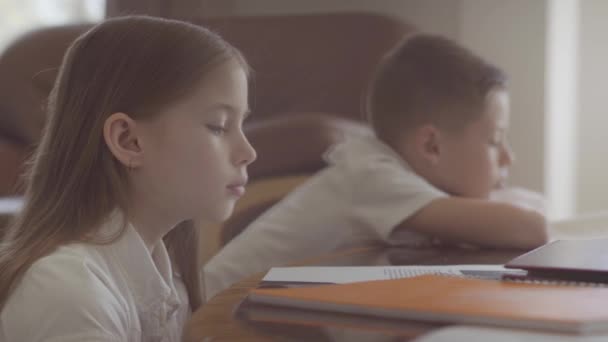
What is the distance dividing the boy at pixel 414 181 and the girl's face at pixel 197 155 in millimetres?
436

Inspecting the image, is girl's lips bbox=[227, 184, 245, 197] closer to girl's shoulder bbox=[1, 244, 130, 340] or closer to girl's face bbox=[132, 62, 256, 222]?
girl's face bbox=[132, 62, 256, 222]

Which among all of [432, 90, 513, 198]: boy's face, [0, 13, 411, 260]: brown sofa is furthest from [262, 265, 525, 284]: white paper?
[0, 13, 411, 260]: brown sofa

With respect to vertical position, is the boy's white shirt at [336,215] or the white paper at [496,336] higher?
the white paper at [496,336]

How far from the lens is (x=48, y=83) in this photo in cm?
271

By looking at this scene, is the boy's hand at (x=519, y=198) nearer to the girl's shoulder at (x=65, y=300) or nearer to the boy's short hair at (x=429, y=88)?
the boy's short hair at (x=429, y=88)

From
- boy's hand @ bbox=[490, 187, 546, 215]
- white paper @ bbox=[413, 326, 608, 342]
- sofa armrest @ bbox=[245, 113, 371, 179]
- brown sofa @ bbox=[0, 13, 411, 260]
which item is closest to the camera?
white paper @ bbox=[413, 326, 608, 342]

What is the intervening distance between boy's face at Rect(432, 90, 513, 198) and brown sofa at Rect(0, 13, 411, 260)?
0.96 m

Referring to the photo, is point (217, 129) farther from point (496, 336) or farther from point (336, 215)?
point (336, 215)

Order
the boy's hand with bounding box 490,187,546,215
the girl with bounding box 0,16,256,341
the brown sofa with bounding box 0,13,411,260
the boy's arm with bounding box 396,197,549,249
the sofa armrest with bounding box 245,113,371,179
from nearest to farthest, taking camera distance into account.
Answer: the girl with bounding box 0,16,256,341, the boy's arm with bounding box 396,197,549,249, the boy's hand with bounding box 490,187,546,215, the sofa armrest with bounding box 245,113,371,179, the brown sofa with bounding box 0,13,411,260

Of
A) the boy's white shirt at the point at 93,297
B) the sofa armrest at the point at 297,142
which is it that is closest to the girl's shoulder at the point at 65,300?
the boy's white shirt at the point at 93,297

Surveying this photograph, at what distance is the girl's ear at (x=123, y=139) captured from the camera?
37.6 inches

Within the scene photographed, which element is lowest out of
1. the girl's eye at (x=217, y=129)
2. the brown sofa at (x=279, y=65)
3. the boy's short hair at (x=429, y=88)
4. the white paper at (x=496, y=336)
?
the brown sofa at (x=279, y=65)

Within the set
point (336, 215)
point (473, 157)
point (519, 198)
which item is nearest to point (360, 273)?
point (336, 215)

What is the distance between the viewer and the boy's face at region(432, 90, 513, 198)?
1621 mm
